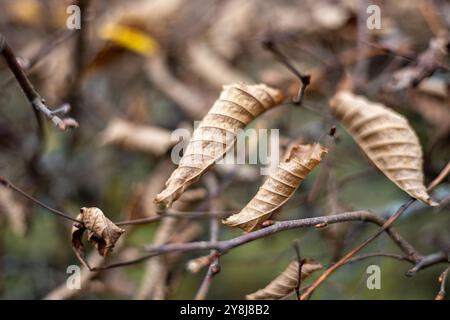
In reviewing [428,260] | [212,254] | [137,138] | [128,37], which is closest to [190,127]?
[137,138]

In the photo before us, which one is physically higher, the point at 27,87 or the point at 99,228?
the point at 27,87

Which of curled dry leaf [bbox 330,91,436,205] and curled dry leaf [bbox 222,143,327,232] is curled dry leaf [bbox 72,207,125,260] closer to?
curled dry leaf [bbox 222,143,327,232]

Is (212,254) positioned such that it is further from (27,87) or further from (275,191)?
(27,87)

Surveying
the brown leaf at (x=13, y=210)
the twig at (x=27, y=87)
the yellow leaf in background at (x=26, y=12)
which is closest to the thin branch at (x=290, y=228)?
the twig at (x=27, y=87)

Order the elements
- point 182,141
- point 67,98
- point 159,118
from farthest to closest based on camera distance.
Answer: point 159,118, point 67,98, point 182,141

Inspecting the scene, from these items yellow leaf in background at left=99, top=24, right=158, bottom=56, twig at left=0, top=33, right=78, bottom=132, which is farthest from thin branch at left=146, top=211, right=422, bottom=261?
yellow leaf in background at left=99, top=24, right=158, bottom=56
